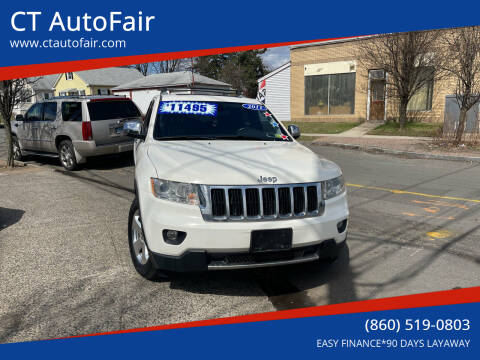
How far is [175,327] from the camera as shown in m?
3.25

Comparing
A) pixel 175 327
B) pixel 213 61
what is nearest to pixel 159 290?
pixel 175 327

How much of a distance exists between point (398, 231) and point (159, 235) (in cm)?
345

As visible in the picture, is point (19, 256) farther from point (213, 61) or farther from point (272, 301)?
point (213, 61)

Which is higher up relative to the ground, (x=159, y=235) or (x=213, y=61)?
(x=213, y=61)

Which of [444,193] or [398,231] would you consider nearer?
[398,231]

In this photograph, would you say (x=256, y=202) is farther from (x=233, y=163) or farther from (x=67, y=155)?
(x=67, y=155)

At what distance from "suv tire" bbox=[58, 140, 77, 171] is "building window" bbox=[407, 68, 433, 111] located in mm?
16653

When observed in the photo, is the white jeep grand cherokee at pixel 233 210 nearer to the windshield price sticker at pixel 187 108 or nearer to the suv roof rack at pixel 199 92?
the windshield price sticker at pixel 187 108

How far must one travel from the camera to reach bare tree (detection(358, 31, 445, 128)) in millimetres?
17172

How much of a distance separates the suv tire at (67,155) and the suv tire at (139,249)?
276 inches

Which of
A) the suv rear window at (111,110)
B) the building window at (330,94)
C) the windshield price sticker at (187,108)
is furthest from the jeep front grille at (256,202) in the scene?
the building window at (330,94)

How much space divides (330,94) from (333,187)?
2098cm

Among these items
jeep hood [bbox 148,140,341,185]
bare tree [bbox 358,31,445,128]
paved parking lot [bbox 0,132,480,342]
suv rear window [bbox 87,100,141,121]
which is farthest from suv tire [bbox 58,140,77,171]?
bare tree [bbox 358,31,445,128]

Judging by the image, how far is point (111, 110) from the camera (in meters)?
10.4
